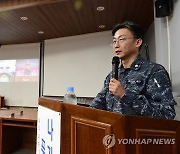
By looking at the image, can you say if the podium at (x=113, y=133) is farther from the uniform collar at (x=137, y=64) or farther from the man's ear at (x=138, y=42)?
the man's ear at (x=138, y=42)

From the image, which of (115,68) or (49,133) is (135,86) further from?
(49,133)

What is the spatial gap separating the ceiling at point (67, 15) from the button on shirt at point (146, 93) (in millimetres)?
1893

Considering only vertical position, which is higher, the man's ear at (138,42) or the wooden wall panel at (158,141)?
the man's ear at (138,42)

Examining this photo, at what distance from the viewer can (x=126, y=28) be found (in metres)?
1.15

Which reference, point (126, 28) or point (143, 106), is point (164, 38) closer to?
point (126, 28)

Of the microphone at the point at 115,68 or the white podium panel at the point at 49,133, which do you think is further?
the microphone at the point at 115,68

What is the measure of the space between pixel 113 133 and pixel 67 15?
2.86m

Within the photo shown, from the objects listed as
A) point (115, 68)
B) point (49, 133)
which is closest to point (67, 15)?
point (115, 68)

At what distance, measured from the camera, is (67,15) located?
10.3ft

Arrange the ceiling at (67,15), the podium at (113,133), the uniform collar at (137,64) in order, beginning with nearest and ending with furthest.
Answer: the podium at (113,133)
the uniform collar at (137,64)
the ceiling at (67,15)

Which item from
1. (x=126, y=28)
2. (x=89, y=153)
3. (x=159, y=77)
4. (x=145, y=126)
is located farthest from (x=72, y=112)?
(x=126, y=28)

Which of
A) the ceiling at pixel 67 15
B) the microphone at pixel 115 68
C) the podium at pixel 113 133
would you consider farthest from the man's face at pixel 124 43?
the ceiling at pixel 67 15

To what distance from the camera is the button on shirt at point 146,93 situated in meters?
0.89

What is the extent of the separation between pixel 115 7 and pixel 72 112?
8.07ft
